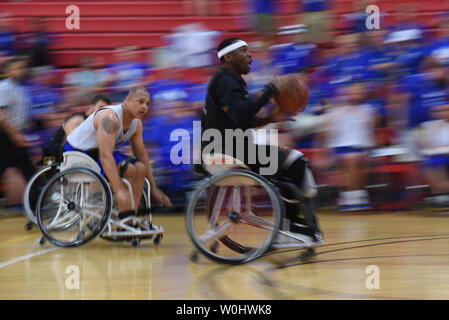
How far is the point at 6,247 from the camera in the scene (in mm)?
5652

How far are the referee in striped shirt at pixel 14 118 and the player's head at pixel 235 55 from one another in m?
3.23

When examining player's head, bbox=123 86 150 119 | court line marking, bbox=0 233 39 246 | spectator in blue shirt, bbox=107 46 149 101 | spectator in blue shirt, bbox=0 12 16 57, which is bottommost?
court line marking, bbox=0 233 39 246

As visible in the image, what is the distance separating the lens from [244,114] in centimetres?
446

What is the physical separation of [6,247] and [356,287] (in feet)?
9.59

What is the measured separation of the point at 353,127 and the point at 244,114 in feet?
9.60

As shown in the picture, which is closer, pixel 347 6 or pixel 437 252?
pixel 437 252

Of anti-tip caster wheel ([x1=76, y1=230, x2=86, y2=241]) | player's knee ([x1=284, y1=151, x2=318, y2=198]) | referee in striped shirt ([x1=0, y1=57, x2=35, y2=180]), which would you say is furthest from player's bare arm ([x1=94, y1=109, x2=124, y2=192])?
referee in striped shirt ([x1=0, y1=57, x2=35, y2=180])

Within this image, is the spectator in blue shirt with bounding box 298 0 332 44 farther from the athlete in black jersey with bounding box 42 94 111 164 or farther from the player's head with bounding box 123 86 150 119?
the player's head with bounding box 123 86 150 119

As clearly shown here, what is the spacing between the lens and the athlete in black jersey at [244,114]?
448 cm

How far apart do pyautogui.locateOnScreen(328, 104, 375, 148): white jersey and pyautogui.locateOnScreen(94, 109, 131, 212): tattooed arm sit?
2669 millimetres

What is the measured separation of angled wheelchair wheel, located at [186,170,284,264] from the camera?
441cm

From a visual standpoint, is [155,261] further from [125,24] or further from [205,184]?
[125,24]

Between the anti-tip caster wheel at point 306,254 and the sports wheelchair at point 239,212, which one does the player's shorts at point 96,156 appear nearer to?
the sports wheelchair at point 239,212
